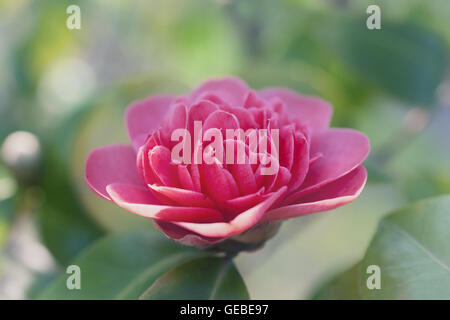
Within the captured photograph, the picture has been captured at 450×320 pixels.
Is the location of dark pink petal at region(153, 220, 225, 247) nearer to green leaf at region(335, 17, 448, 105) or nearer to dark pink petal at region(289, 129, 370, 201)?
dark pink petal at region(289, 129, 370, 201)

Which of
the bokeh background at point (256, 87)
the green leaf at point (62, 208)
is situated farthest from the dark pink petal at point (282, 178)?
the green leaf at point (62, 208)

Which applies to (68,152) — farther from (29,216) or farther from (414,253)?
(414,253)

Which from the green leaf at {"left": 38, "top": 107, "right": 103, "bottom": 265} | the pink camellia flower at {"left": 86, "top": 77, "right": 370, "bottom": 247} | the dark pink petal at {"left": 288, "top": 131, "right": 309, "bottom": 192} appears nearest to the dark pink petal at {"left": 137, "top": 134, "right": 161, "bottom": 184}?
the pink camellia flower at {"left": 86, "top": 77, "right": 370, "bottom": 247}

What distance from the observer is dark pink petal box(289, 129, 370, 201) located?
0.40m

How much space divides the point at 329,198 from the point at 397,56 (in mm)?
447

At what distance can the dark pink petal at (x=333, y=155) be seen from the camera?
0.40 m

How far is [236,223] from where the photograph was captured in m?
0.37

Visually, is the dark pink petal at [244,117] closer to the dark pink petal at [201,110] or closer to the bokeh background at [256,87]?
the dark pink petal at [201,110]

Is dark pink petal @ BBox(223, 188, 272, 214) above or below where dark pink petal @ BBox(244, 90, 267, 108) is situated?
below

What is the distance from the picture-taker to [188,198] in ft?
1.22

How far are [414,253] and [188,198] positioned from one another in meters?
0.21

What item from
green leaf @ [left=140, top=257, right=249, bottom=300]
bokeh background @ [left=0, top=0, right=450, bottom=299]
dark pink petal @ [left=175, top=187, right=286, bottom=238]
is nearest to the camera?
dark pink petal @ [left=175, top=187, right=286, bottom=238]

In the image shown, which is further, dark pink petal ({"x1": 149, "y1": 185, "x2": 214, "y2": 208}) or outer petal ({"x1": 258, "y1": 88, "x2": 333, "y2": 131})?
outer petal ({"x1": 258, "y1": 88, "x2": 333, "y2": 131})

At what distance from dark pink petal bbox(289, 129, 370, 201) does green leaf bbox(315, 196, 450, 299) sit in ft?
0.31
